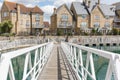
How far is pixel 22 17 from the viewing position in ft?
213

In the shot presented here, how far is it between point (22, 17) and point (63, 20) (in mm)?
11487

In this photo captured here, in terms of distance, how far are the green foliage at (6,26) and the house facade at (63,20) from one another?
13.2 meters

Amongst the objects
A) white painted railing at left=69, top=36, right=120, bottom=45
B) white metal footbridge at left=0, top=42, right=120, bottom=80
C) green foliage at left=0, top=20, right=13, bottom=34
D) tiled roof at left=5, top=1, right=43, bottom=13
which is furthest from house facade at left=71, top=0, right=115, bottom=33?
white metal footbridge at left=0, top=42, right=120, bottom=80

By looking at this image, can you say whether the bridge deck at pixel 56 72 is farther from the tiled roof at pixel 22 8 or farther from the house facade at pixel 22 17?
the tiled roof at pixel 22 8

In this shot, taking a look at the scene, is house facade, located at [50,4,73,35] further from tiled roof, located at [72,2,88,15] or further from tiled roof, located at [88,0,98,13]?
tiled roof, located at [88,0,98,13]

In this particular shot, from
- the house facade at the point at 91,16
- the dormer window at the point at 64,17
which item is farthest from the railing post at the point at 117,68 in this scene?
the dormer window at the point at 64,17

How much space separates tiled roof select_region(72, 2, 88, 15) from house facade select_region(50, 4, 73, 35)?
246 centimetres

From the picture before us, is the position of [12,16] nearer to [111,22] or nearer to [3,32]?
[3,32]

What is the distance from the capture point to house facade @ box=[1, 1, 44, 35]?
63.2 m

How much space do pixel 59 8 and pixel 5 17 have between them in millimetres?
15185

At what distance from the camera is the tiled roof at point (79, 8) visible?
68250 mm

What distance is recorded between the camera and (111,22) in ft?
235

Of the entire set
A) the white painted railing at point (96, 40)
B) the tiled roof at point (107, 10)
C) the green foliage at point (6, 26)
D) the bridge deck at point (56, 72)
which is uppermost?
the tiled roof at point (107, 10)

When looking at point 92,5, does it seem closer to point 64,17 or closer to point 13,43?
point 64,17
